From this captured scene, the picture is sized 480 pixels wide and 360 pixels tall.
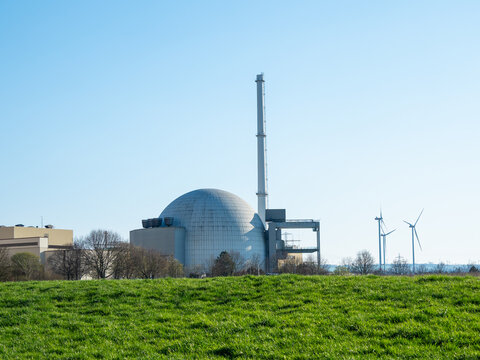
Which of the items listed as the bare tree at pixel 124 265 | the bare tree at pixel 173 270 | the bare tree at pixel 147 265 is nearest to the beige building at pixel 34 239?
the bare tree at pixel 173 270

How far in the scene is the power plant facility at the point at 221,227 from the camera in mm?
132625

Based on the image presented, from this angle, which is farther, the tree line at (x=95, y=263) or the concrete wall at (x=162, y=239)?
the concrete wall at (x=162, y=239)

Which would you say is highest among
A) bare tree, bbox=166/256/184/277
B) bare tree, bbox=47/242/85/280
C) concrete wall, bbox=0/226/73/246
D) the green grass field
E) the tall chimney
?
the tall chimney

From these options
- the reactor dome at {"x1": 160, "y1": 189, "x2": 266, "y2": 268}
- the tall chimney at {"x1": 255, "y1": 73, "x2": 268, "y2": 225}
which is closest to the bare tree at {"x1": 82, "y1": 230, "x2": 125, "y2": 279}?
the reactor dome at {"x1": 160, "y1": 189, "x2": 266, "y2": 268}

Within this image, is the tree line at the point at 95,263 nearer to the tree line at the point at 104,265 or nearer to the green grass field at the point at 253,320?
the tree line at the point at 104,265

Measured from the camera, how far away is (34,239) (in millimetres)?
124250

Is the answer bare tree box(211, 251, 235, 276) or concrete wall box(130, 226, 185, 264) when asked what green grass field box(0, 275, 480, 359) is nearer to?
bare tree box(211, 251, 235, 276)

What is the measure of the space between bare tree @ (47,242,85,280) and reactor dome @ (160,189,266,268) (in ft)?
146

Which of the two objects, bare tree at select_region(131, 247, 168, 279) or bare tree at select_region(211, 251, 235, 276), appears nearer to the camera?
bare tree at select_region(131, 247, 168, 279)

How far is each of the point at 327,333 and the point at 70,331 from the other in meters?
8.24

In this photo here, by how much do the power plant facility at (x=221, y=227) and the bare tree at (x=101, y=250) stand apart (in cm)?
3432

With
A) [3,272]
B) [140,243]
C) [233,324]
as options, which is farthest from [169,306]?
[140,243]

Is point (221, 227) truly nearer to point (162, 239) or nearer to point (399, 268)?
point (162, 239)

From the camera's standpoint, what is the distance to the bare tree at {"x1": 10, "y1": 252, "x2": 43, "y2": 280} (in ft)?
271
